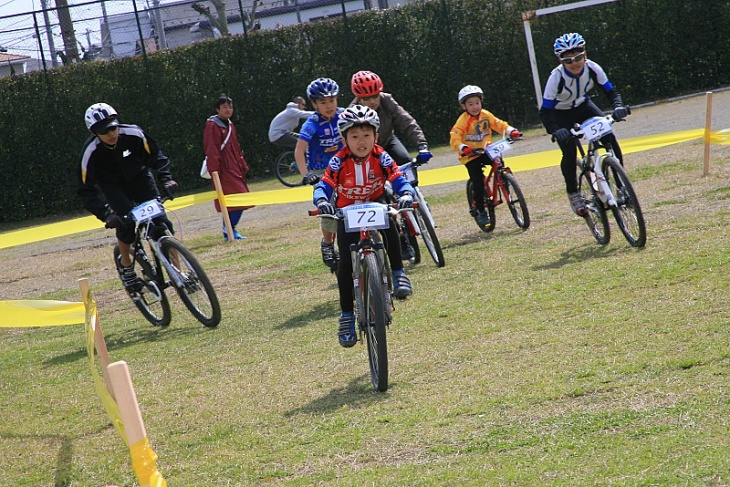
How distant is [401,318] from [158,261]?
8.57ft

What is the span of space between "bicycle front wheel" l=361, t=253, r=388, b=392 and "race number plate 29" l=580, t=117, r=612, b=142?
385 cm

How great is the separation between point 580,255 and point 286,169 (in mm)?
15613

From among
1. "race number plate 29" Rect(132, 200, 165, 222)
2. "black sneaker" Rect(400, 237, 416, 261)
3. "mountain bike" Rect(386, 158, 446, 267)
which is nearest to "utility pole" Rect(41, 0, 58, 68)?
"race number plate 29" Rect(132, 200, 165, 222)

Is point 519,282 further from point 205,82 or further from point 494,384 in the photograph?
point 205,82

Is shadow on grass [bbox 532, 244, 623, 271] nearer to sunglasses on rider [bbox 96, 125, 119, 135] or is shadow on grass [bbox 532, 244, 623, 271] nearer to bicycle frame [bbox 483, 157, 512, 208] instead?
bicycle frame [bbox 483, 157, 512, 208]

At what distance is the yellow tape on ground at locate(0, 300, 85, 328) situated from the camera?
795 cm

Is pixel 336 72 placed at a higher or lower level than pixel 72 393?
higher

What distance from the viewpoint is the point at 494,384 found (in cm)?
575

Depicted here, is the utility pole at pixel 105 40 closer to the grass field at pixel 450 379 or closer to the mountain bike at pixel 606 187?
the grass field at pixel 450 379

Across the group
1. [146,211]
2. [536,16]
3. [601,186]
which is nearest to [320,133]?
[146,211]

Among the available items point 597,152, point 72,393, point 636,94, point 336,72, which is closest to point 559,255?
point 597,152

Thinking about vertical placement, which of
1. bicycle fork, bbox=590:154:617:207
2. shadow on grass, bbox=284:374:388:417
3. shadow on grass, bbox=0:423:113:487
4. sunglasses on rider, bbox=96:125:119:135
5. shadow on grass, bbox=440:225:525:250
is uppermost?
sunglasses on rider, bbox=96:125:119:135

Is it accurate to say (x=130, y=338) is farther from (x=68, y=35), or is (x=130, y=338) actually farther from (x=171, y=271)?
(x=68, y=35)

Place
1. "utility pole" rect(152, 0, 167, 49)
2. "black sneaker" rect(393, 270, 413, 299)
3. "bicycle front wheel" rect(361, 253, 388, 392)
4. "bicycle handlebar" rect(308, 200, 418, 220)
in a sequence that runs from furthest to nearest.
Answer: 1. "utility pole" rect(152, 0, 167, 49)
2. "black sneaker" rect(393, 270, 413, 299)
3. "bicycle handlebar" rect(308, 200, 418, 220)
4. "bicycle front wheel" rect(361, 253, 388, 392)
